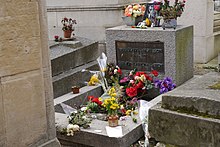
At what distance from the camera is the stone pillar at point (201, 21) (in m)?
9.39

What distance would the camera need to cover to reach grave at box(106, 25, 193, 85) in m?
6.47

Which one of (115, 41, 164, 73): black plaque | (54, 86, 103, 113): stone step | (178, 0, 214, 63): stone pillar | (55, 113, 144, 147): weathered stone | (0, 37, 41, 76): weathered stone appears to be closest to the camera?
(0, 37, 41, 76): weathered stone

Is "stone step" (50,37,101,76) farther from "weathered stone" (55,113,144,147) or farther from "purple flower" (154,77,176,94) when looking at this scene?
"weathered stone" (55,113,144,147)

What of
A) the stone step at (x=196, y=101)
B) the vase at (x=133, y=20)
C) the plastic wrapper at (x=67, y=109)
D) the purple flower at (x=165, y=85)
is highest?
the vase at (x=133, y=20)

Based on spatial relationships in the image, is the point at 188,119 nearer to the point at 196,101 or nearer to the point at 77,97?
the point at 196,101

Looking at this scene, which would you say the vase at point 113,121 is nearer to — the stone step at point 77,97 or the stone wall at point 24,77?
the stone wall at point 24,77

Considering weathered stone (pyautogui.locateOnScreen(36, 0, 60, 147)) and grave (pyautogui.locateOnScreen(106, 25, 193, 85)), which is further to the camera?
grave (pyautogui.locateOnScreen(106, 25, 193, 85))

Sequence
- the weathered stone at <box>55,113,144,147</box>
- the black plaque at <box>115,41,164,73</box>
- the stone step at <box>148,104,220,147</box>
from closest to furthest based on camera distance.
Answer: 1. the stone step at <box>148,104,220,147</box>
2. the weathered stone at <box>55,113,144,147</box>
3. the black plaque at <box>115,41,164,73</box>

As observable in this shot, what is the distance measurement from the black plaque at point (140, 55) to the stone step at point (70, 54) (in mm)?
866

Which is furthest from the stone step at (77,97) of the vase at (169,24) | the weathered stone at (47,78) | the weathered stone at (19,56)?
the weathered stone at (19,56)

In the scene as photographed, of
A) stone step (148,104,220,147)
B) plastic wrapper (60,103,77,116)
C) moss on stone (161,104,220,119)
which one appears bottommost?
plastic wrapper (60,103,77,116)

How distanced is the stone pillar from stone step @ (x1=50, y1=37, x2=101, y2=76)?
303cm

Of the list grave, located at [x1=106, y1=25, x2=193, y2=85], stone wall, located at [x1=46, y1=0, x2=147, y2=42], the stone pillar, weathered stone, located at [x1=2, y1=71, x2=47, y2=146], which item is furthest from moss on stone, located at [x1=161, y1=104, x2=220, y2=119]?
stone wall, located at [x1=46, y1=0, x2=147, y2=42]

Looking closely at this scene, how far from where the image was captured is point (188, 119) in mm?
2451
